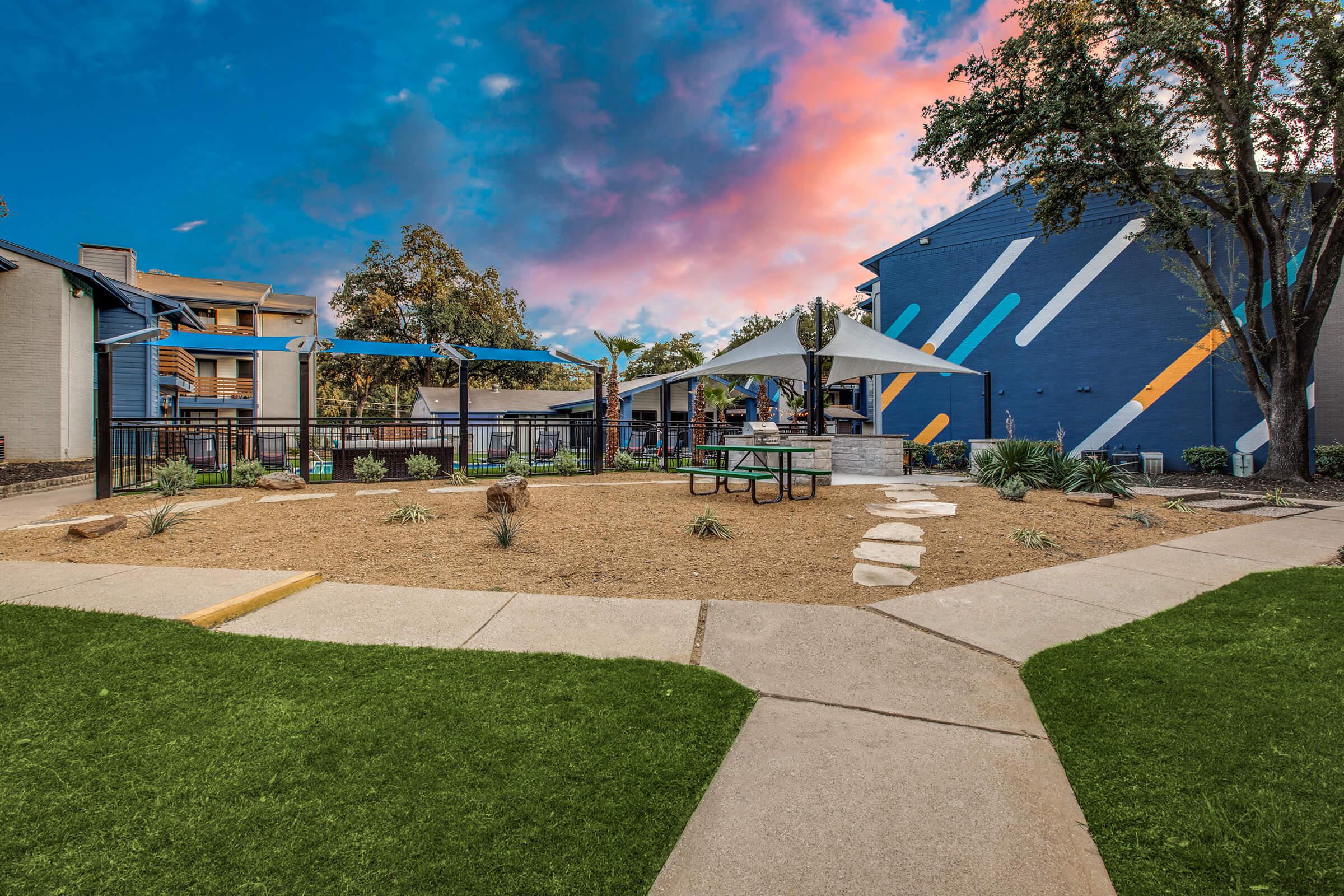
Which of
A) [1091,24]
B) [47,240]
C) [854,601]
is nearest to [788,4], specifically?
[1091,24]

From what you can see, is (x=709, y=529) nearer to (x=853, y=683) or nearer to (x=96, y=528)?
(x=853, y=683)

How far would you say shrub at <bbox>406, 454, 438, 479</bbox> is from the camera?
1127 cm

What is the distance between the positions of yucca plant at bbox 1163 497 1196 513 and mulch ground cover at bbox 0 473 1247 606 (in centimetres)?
20

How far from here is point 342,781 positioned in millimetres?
1795

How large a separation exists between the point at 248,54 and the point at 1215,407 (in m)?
25.7

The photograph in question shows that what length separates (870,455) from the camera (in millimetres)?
13156

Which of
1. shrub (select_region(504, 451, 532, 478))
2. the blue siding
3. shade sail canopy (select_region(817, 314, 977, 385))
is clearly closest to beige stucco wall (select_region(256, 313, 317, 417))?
shrub (select_region(504, 451, 532, 478))

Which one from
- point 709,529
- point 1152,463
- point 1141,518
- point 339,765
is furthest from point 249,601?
point 1152,463

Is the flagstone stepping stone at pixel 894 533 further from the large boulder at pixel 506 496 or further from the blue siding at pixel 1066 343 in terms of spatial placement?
the blue siding at pixel 1066 343

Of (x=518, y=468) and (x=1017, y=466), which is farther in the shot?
(x=518, y=468)

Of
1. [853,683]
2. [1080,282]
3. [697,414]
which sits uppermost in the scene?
[1080,282]

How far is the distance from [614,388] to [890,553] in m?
12.8

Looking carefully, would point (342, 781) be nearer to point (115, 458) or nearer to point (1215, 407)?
point (115, 458)

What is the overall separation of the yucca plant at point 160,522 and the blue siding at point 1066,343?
754 inches
